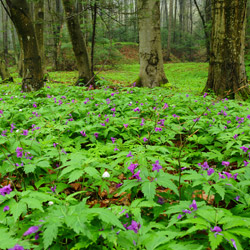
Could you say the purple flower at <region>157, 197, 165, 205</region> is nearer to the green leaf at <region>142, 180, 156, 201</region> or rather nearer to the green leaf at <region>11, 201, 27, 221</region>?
the green leaf at <region>142, 180, 156, 201</region>

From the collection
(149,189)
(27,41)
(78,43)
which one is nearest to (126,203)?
(149,189)

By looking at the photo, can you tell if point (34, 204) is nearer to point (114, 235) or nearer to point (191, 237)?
point (114, 235)

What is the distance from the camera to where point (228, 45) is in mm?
5609

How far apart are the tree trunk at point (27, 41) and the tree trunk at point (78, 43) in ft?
4.53

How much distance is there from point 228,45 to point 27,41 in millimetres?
5817

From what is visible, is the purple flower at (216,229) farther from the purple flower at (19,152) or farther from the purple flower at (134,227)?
the purple flower at (19,152)

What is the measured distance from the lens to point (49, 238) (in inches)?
47.6

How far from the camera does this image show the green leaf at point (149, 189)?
61.4 inches

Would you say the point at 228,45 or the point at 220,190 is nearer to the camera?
the point at 220,190

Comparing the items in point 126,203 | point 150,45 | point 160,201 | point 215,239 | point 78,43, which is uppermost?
point 78,43

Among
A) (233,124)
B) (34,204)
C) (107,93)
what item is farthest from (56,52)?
(34,204)

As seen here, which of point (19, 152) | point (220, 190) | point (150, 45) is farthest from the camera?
point (150, 45)

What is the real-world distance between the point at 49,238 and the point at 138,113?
323cm

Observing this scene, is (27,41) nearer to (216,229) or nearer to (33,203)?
(33,203)
